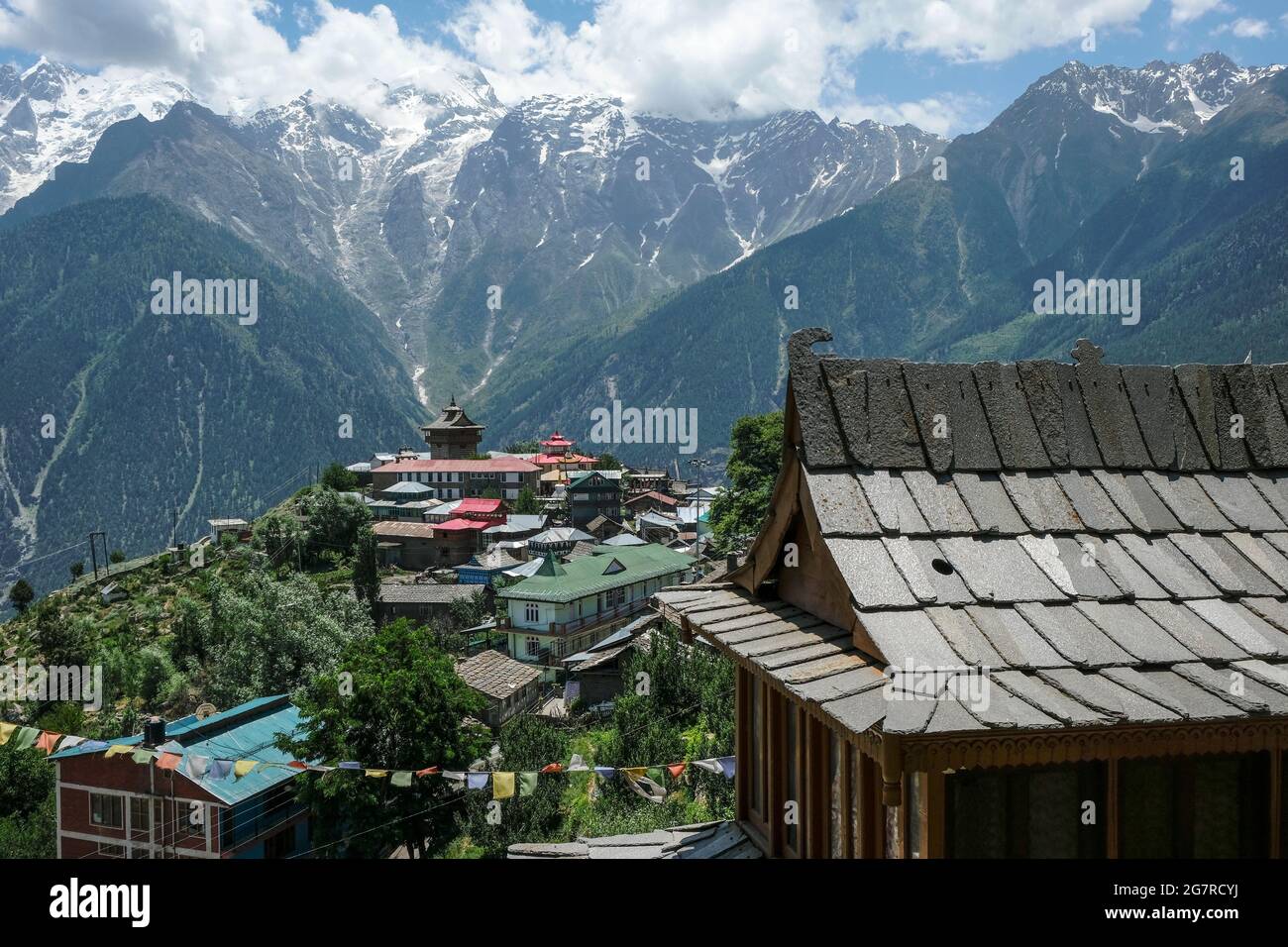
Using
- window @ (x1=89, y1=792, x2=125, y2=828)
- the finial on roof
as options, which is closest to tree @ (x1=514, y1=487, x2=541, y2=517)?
window @ (x1=89, y1=792, x2=125, y2=828)

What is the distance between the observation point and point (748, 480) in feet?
218

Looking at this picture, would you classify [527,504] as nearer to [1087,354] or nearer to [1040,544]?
[1087,354]

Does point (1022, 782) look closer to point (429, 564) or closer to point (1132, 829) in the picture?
point (1132, 829)

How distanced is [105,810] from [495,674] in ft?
72.3

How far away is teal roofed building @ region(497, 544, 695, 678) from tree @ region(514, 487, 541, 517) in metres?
31.7

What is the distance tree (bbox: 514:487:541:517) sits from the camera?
10419cm

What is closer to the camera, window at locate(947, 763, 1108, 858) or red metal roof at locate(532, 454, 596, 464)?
window at locate(947, 763, 1108, 858)

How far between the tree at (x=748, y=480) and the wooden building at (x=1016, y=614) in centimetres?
5126

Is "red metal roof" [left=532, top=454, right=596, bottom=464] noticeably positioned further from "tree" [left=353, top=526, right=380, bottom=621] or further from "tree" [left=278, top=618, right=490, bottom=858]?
"tree" [left=278, top=618, right=490, bottom=858]

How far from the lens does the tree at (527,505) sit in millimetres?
104188

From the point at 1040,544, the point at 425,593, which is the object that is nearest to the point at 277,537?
the point at 425,593

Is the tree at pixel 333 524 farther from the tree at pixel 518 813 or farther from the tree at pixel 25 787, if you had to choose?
the tree at pixel 518 813

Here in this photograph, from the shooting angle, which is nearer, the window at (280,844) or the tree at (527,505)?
the window at (280,844)

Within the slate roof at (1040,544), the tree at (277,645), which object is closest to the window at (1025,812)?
the slate roof at (1040,544)
